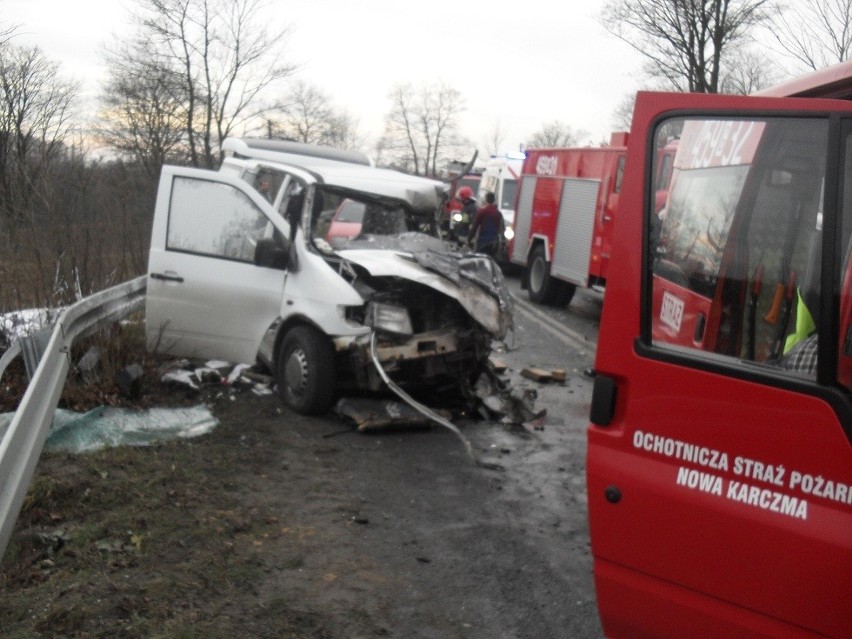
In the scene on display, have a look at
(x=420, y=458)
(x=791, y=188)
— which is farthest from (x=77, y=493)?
(x=791, y=188)

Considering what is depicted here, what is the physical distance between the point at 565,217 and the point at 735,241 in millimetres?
13717

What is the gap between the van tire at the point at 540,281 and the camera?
17.2 meters

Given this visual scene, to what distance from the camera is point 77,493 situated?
5.50m

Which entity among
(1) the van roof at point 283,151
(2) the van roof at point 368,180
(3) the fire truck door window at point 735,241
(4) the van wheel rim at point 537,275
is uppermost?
(1) the van roof at point 283,151

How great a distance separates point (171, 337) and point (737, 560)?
6.25 meters

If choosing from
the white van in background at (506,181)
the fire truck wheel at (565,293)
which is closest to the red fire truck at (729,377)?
the fire truck wheel at (565,293)

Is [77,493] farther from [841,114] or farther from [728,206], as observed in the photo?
[841,114]

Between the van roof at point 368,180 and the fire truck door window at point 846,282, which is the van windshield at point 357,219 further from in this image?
the fire truck door window at point 846,282

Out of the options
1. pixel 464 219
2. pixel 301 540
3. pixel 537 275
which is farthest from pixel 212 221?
pixel 464 219

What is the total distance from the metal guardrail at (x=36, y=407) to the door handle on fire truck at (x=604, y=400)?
2.66 metres

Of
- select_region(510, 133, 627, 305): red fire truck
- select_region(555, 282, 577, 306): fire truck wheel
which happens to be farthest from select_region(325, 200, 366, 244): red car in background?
select_region(555, 282, 577, 306): fire truck wheel

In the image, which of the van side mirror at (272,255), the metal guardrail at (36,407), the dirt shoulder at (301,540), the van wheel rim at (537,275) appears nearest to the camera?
the dirt shoulder at (301,540)

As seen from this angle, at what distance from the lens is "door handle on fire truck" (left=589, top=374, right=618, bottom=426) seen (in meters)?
3.22

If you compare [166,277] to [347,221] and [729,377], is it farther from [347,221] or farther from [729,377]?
[729,377]
